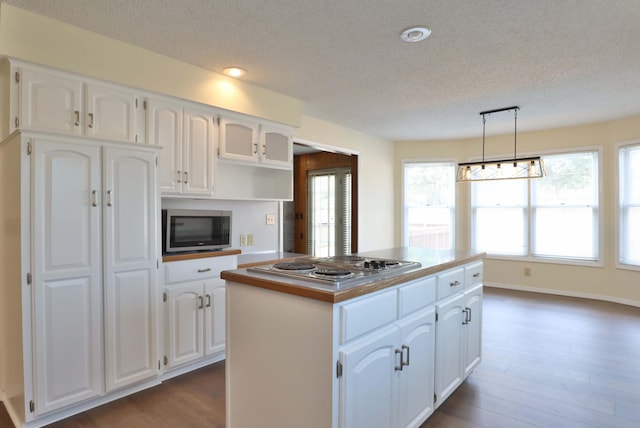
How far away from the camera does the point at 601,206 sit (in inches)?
204

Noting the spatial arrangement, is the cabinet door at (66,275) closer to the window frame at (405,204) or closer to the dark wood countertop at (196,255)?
the dark wood countertop at (196,255)

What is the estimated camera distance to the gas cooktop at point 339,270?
1688 mm

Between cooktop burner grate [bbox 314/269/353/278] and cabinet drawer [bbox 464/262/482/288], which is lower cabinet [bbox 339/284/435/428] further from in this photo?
cabinet drawer [bbox 464/262/482/288]

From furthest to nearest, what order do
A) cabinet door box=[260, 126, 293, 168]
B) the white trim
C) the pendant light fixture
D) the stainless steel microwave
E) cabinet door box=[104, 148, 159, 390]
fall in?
the white trim, the pendant light fixture, cabinet door box=[260, 126, 293, 168], the stainless steel microwave, cabinet door box=[104, 148, 159, 390]

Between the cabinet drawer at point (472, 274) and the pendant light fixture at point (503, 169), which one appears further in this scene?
the pendant light fixture at point (503, 169)

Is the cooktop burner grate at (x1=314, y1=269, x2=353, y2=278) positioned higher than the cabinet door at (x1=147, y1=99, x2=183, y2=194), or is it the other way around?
the cabinet door at (x1=147, y1=99, x2=183, y2=194)

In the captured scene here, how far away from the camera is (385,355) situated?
1.77m

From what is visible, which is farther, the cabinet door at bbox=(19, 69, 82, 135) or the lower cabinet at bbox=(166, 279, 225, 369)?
the lower cabinet at bbox=(166, 279, 225, 369)

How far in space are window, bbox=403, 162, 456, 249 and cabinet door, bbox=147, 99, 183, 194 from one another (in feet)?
14.3

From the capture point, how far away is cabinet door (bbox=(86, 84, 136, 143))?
2494mm

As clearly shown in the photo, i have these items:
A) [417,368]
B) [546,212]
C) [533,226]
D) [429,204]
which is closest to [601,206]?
[546,212]

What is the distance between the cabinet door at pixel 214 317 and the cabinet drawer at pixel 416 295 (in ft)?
5.73

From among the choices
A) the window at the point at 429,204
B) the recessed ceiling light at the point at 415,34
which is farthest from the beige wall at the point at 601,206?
the recessed ceiling light at the point at 415,34

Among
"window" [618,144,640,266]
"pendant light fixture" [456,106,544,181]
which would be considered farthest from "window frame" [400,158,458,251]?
"window" [618,144,640,266]
